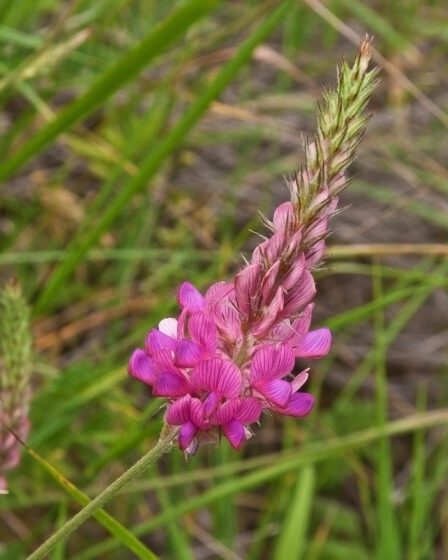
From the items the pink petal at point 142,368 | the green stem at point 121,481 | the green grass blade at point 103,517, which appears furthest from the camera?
the green grass blade at point 103,517

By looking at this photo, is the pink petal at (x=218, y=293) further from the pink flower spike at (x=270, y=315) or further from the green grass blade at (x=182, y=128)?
the green grass blade at (x=182, y=128)

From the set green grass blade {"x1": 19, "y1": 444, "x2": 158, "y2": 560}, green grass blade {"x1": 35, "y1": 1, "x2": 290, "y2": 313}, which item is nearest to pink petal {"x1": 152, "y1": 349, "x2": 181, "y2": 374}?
green grass blade {"x1": 19, "y1": 444, "x2": 158, "y2": 560}

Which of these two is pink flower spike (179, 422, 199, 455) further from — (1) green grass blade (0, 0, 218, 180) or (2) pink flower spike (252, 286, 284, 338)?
(1) green grass blade (0, 0, 218, 180)

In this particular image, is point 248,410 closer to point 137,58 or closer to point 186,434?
point 186,434

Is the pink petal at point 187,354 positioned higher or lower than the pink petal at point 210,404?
higher

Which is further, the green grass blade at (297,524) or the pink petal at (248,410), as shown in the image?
the green grass blade at (297,524)

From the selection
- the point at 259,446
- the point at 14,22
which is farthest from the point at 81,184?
the point at 259,446

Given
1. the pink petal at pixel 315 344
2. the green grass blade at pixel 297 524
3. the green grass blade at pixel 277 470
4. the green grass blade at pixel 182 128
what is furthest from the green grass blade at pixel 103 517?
the green grass blade at pixel 297 524
